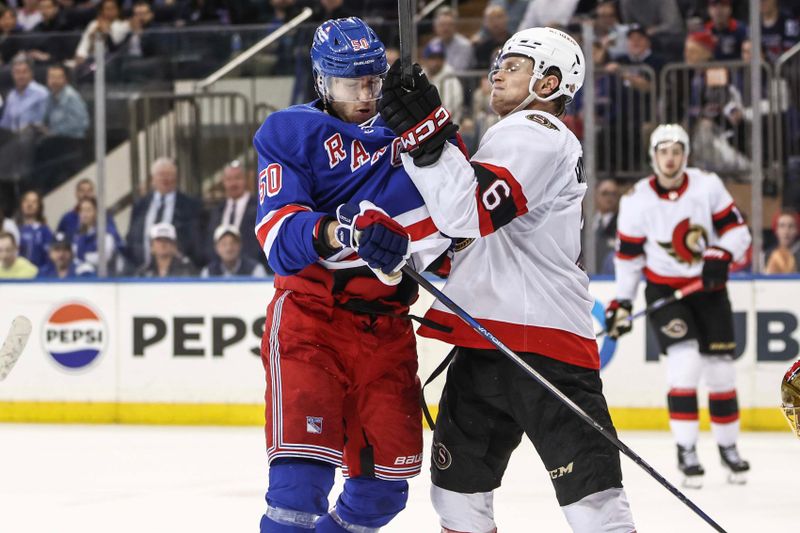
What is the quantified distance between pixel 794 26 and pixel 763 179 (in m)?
1.35

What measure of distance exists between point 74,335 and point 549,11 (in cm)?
357

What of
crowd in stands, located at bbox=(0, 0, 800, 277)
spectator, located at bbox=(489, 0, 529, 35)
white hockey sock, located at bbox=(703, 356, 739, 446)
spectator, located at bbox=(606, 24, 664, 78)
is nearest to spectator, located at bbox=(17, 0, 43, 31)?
crowd in stands, located at bbox=(0, 0, 800, 277)

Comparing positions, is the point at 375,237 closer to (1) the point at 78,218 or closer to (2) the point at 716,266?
(2) the point at 716,266

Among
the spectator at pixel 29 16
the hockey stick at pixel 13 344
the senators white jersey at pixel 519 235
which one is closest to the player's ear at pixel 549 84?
the senators white jersey at pixel 519 235

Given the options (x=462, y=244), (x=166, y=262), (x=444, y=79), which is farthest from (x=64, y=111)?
(x=462, y=244)

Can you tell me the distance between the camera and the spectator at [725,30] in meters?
7.82

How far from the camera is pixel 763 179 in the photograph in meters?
7.17

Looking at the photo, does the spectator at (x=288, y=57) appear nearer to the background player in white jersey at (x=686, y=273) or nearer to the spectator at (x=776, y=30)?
the background player in white jersey at (x=686, y=273)

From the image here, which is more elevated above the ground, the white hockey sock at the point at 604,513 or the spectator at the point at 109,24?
the spectator at the point at 109,24

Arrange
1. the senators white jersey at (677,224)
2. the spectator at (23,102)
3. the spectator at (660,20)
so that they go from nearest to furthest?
the senators white jersey at (677,224) < the spectator at (23,102) < the spectator at (660,20)

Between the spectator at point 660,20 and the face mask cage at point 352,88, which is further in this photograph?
the spectator at point 660,20

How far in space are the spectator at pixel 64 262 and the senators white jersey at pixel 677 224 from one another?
3203 millimetres

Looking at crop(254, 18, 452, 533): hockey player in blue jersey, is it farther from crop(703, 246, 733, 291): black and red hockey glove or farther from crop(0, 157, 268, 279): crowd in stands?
crop(0, 157, 268, 279): crowd in stands

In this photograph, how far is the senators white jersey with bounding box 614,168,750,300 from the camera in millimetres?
6062
